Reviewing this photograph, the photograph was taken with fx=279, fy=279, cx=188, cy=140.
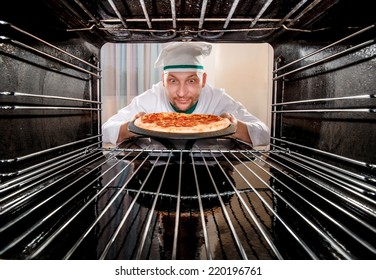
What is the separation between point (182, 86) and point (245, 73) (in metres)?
1.13

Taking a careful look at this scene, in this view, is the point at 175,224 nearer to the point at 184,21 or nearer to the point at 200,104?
the point at 184,21

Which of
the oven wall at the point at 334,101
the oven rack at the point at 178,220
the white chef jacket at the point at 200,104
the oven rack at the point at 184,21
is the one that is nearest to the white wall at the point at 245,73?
the white chef jacket at the point at 200,104

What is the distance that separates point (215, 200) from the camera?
580mm

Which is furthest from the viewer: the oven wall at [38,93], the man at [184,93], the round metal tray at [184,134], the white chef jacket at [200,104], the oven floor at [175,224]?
the white chef jacket at [200,104]

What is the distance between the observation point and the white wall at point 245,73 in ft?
8.91

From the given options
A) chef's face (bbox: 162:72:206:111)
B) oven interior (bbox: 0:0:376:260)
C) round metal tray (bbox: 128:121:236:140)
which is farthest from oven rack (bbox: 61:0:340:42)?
chef's face (bbox: 162:72:206:111)

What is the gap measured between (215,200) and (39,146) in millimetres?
468

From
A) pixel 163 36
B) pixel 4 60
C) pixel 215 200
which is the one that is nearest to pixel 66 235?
pixel 215 200

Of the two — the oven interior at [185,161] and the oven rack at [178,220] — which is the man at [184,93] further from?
the oven rack at [178,220]

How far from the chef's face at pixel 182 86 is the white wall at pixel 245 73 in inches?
37.1

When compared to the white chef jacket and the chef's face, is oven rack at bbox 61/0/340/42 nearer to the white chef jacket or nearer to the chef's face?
the chef's face

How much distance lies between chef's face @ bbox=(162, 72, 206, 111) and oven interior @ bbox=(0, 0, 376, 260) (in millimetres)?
887

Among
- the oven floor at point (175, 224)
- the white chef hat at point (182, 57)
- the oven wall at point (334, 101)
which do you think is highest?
the white chef hat at point (182, 57)

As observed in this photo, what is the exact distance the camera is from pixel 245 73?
2.83m
